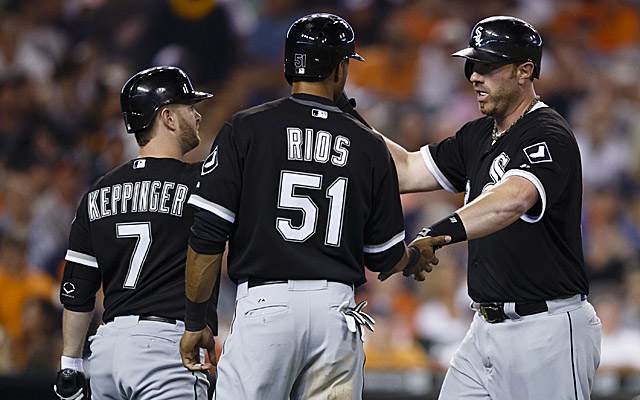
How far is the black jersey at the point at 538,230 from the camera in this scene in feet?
10.3

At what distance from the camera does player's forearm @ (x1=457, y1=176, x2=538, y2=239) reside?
3.04 metres

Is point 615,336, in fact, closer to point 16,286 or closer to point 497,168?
point 497,168

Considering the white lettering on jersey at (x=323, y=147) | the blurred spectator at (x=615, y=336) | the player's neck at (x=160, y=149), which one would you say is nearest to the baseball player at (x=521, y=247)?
the white lettering on jersey at (x=323, y=147)

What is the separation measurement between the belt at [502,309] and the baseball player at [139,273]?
3.61ft

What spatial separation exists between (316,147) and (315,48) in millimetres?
362

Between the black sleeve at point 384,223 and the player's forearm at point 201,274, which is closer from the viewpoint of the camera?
the player's forearm at point 201,274

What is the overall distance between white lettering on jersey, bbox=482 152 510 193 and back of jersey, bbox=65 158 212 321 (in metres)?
1.20

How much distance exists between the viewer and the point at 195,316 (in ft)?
9.39

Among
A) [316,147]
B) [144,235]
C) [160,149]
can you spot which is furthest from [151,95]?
[316,147]

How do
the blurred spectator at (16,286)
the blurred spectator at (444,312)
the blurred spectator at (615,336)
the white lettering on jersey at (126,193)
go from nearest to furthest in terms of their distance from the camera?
the white lettering on jersey at (126,193) → the blurred spectator at (615,336) → the blurred spectator at (444,312) → the blurred spectator at (16,286)

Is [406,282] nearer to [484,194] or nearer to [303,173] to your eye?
[484,194]

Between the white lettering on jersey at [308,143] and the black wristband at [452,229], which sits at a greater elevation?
the white lettering on jersey at [308,143]

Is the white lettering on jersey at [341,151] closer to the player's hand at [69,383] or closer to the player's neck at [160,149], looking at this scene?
the player's neck at [160,149]

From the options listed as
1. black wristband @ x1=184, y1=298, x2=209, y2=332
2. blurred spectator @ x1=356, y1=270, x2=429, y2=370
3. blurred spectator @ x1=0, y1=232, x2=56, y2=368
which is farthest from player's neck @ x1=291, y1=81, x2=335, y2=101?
blurred spectator @ x1=0, y1=232, x2=56, y2=368
